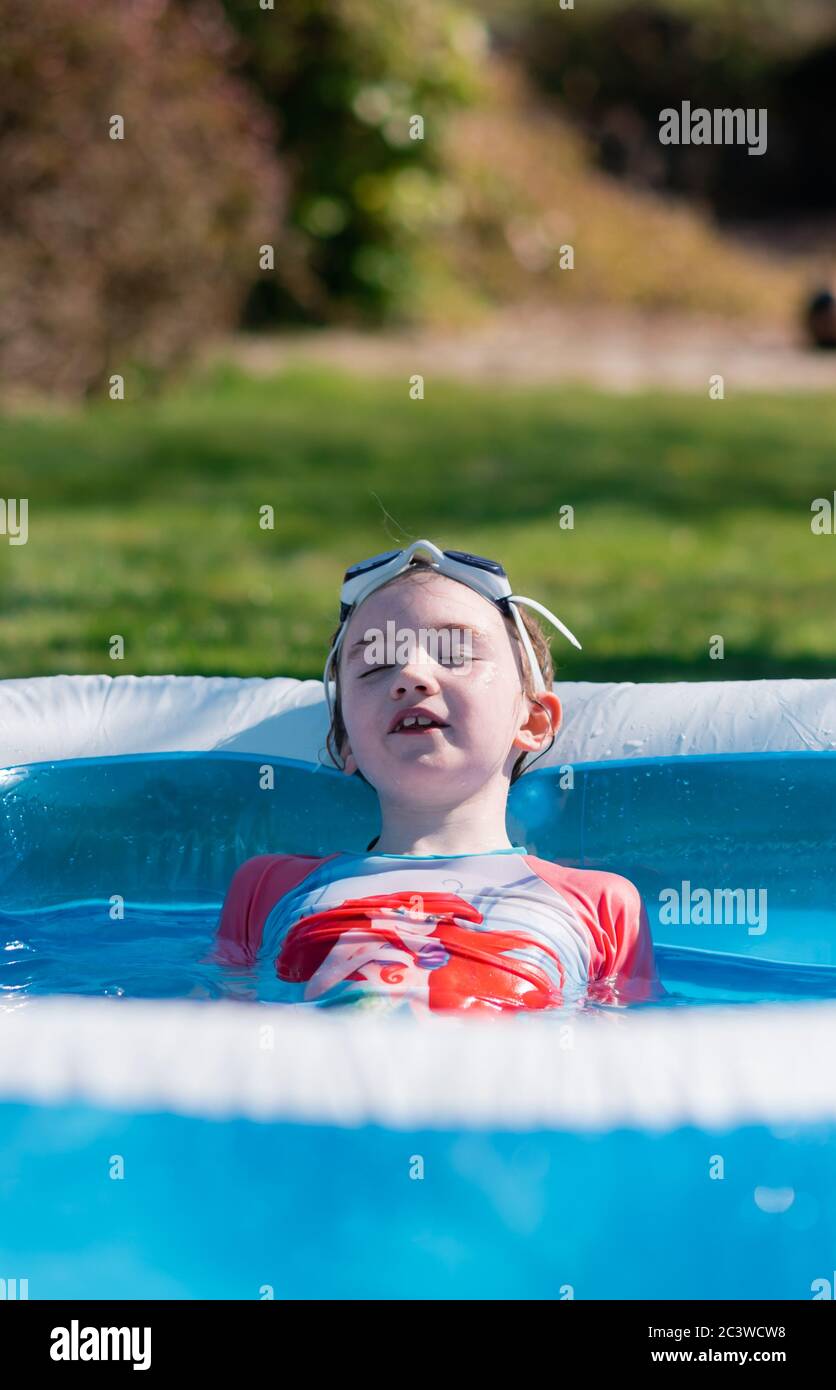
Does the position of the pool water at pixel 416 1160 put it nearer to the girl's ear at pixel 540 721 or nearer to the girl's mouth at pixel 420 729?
the girl's mouth at pixel 420 729

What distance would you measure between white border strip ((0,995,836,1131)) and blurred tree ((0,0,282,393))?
7.31 meters

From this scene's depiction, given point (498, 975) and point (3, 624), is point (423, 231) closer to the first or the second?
point (3, 624)

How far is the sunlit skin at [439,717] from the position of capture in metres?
3.08

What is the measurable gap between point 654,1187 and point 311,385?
8.96m

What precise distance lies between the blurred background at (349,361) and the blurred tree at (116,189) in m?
0.02

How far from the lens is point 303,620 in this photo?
5859mm

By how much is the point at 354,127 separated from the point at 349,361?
158 centimetres

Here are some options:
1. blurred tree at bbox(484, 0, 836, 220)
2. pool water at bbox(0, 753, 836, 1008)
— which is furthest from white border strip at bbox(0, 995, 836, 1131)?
blurred tree at bbox(484, 0, 836, 220)

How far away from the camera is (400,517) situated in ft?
25.2

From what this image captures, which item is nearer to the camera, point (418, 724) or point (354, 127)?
point (418, 724)

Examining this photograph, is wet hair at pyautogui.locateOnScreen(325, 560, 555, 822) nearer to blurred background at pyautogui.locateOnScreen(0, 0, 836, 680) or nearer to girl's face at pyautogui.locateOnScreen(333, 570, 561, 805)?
girl's face at pyautogui.locateOnScreen(333, 570, 561, 805)

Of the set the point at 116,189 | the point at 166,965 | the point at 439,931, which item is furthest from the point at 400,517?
the point at 439,931

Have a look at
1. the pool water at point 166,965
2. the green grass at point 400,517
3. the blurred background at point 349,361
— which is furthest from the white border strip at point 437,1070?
the green grass at point 400,517

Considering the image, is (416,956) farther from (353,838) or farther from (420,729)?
(353,838)
